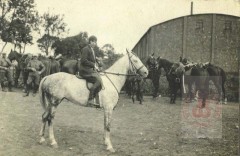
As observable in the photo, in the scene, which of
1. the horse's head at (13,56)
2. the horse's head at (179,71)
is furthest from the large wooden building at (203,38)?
the horse's head at (13,56)

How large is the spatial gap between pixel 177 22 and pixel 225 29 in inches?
198

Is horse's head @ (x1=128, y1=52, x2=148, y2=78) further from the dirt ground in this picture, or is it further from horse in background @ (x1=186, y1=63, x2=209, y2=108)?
horse in background @ (x1=186, y1=63, x2=209, y2=108)

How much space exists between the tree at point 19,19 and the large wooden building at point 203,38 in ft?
50.0

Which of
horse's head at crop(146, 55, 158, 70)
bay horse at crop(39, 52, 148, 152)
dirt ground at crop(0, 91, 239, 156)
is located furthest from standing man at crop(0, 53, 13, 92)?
bay horse at crop(39, 52, 148, 152)

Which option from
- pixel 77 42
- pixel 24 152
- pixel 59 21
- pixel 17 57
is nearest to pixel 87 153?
pixel 24 152

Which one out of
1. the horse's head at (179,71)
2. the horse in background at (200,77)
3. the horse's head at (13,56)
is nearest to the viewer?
the horse in background at (200,77)

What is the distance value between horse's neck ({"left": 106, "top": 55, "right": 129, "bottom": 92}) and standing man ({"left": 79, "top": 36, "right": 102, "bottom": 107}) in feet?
1.54

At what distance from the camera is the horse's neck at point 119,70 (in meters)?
8.21

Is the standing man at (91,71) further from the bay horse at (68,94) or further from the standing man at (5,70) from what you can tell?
the standing man at (5,70)

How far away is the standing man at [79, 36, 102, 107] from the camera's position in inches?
305

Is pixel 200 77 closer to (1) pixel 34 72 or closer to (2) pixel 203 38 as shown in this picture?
(1) pixel 34 72

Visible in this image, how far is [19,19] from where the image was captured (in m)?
23.7

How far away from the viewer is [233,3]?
9281 mm

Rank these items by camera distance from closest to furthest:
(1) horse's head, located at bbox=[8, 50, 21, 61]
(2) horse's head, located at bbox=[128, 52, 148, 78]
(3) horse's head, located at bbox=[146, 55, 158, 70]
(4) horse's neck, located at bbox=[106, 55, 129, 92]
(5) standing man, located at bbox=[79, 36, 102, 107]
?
(5) standing man, located at bbox=[79, 36, 102, 107] < (4) horse's neck, located at bbox=[106, 55, 129, 92] < (2) horse's head, located at bbox=[128, 52, 148, 78] < (3) horse's head, located at bbox=[146, 55, 158, 70] < (1) horse's head, located at bbox=[8, 50, 21, 61]
